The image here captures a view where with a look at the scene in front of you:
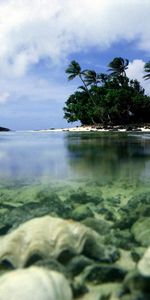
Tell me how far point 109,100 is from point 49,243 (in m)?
80.5

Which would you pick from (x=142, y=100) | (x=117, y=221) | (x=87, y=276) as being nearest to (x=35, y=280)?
(x=87, y=276)

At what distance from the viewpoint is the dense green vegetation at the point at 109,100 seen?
281ft

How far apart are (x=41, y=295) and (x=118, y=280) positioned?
1.33m

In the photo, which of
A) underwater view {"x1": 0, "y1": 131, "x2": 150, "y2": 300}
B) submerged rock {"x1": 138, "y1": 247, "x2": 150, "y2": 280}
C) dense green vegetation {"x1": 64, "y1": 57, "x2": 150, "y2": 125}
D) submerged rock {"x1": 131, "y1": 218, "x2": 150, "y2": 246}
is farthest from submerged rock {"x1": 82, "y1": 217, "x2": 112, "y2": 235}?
dense green vegetation {"x1": 64, "y1": 57, "x2": 150, "y2": 125}

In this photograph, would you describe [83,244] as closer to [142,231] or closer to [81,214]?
[142,231]

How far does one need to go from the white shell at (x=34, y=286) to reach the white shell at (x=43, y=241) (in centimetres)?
91

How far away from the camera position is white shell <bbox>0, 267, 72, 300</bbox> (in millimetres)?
4109

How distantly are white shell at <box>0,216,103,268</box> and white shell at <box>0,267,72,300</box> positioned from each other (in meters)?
0.91

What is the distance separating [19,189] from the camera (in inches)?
493

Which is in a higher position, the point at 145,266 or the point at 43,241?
the point at 43,241

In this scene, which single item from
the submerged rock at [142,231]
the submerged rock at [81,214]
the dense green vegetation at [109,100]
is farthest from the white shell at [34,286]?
the dense green vegetation at [109,100]

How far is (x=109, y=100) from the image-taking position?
84875 mm

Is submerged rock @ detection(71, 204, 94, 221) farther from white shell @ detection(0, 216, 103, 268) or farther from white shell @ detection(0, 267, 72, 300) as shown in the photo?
white shell @ detection(0, 267, 72, 300)

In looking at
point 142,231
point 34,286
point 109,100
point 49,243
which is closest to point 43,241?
point 49,243
